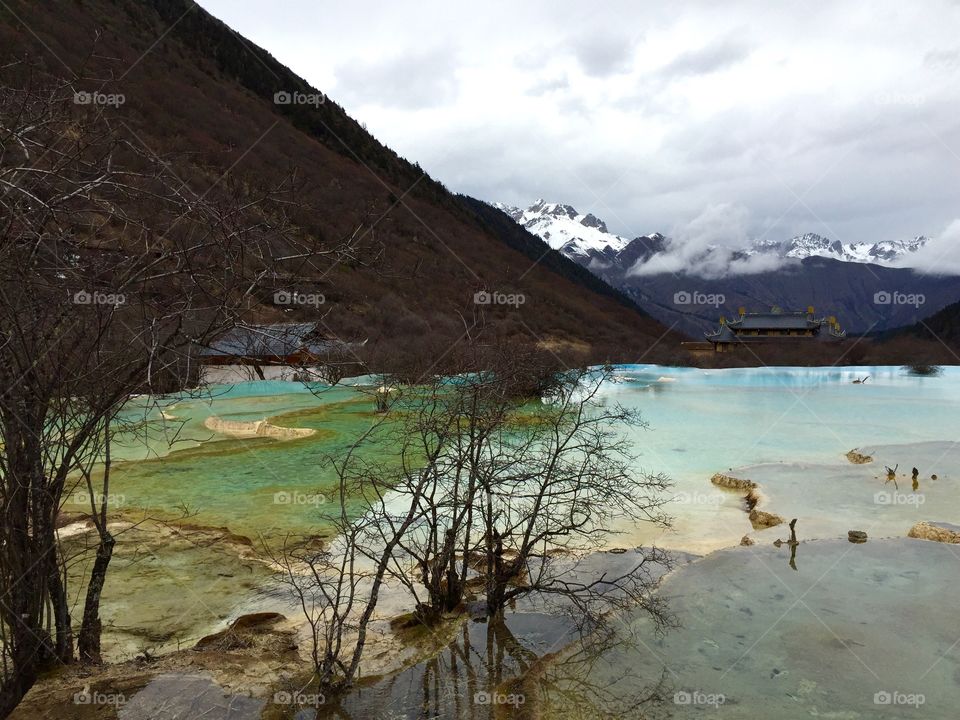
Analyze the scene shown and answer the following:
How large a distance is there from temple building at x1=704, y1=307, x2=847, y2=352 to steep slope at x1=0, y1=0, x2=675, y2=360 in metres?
8.79

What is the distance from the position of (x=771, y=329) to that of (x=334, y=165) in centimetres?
5394

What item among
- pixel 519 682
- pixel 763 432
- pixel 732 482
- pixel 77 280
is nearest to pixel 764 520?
pixel 732 482

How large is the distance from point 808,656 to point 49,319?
6.62m

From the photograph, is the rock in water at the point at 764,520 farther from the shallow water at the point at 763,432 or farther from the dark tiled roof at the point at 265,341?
the dark tiled roof at the point at 265,341

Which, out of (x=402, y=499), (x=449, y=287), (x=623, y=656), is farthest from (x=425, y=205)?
(x=623, y=656)

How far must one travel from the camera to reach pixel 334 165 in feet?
248

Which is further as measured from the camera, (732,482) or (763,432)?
(763,432)

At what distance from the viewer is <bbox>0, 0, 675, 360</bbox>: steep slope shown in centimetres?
5066

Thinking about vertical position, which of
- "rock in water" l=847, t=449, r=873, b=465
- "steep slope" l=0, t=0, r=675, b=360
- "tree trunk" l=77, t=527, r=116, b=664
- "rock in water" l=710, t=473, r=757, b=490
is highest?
"steep slope" l=0, t=0, r=675, b=360

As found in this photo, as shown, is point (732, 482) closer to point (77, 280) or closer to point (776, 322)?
point (77, 280)

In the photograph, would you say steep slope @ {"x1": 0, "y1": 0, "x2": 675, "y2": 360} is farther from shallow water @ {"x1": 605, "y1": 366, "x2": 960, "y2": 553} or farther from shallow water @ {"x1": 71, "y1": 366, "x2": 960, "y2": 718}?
shallow water @ {"x1": 71, "y1": 366, "x2": 960, "y2": 718}

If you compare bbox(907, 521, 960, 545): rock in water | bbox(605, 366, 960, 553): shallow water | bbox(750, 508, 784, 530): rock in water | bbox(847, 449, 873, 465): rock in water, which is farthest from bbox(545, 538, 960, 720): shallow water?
bbox(847, 449, 873, 465): rock in water

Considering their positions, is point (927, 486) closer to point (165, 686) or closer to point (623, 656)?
point (623, 656)

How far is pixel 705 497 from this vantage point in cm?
1123
